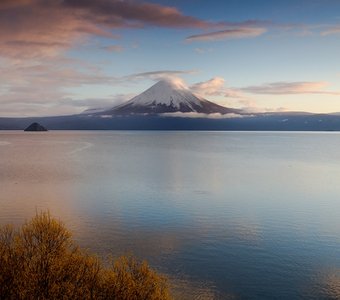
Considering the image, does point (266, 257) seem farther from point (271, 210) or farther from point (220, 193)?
point (220, 193)

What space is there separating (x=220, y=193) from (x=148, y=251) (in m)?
46.3

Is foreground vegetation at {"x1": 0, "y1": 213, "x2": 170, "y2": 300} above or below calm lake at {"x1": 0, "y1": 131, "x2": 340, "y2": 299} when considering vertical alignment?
above

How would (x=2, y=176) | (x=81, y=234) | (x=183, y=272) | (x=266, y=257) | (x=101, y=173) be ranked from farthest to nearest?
(x=101, y=173), (x=2, y=176), (x=81, y=234), (x=266, y=257), (x=183, y=272)

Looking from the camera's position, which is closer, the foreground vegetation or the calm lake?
the foreground vegetation

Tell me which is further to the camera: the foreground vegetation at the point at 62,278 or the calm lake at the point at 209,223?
the calm lake at the point at 209,223

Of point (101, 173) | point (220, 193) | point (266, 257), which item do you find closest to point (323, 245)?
point (266, 257)

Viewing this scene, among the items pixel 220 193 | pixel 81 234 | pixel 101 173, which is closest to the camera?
pixel 81 234

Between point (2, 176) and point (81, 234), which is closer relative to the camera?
point (81, 234)

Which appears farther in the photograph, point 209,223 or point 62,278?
point 209,223

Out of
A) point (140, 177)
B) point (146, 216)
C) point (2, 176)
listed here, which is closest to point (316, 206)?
point (146, 216)

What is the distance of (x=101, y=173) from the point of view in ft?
428

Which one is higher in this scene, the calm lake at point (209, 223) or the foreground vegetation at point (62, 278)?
the foreground vegetation at point (62, 278)

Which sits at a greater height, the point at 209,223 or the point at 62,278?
the point at 62,278

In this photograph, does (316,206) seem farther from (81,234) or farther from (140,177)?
(140,177)
